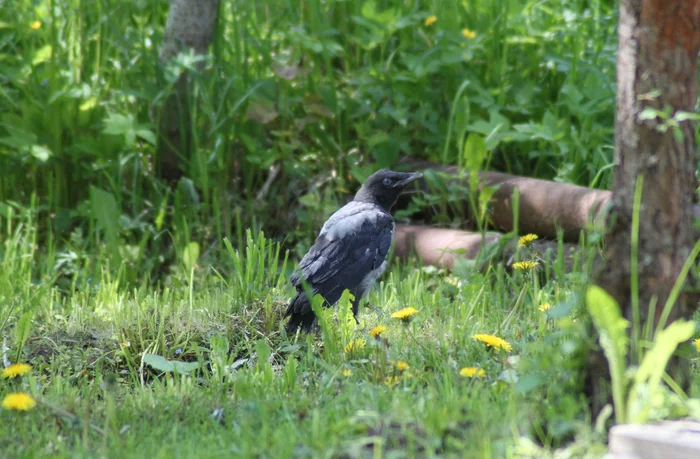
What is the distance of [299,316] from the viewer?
11.6 feet

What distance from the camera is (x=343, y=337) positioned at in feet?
10.6

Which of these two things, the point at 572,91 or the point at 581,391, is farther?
the point at 572,91

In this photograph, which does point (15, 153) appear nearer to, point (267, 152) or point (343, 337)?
point (267, 152)

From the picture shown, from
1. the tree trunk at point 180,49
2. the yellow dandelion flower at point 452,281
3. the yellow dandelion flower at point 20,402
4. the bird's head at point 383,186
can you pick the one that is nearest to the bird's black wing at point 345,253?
the bird's head at point 383,186

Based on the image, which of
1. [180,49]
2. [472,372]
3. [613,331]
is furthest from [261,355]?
[180,49]

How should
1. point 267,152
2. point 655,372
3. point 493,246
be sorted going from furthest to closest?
point 267,152
point 493,246
point 655,372

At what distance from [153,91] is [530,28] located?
2.75m

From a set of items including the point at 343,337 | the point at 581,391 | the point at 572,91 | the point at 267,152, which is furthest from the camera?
the point at 267,152

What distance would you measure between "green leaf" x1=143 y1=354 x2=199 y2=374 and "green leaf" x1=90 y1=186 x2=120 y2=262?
2.19 meters

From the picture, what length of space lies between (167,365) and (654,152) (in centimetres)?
195

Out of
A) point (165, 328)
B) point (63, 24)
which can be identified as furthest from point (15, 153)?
point (165, 328)

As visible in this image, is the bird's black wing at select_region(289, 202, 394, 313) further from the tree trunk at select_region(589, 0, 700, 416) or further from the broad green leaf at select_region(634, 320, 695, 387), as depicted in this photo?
the broad green leaf at select_region(634, 320, 695, 387)

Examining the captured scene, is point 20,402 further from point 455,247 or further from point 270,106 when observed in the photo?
point 270,106

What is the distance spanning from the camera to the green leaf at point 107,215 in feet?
17.1
